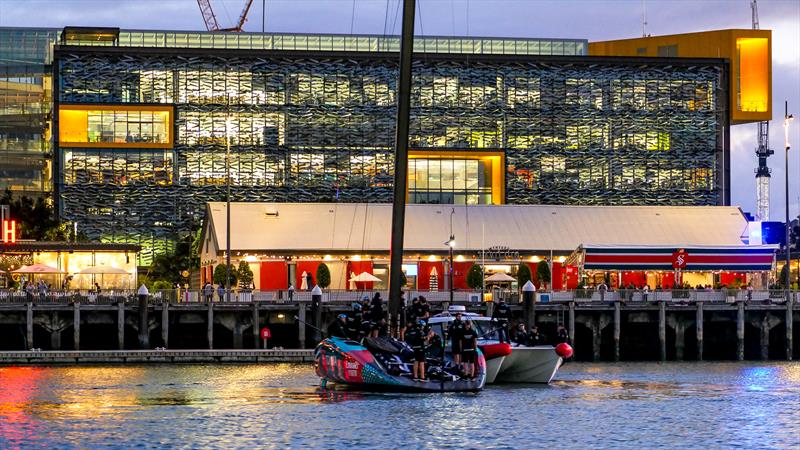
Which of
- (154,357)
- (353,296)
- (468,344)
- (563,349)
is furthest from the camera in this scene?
(353,296)

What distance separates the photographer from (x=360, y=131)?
480 ft

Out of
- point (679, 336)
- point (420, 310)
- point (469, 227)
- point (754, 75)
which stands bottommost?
point (679, 336)

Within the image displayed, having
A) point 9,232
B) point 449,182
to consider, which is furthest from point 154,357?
point 449,182

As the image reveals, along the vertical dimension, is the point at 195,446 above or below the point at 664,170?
below

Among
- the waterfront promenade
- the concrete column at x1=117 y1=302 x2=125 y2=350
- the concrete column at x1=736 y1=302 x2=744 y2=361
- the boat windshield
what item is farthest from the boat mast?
the concrete column at x1=736 y1=302 x2=744 y2=361

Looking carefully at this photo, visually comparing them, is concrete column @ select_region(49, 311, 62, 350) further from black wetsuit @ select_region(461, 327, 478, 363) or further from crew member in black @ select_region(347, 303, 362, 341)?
black wetsuit @ select_region(461, 327, 478, 363)

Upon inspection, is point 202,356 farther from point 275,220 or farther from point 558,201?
point 558,201

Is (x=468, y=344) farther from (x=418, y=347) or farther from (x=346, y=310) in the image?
(x=346, y=310)

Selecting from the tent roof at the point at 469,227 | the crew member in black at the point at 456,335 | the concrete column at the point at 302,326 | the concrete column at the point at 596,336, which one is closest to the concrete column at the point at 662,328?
the concrete column at the point at 596,336

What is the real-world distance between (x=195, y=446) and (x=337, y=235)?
71.3 metres

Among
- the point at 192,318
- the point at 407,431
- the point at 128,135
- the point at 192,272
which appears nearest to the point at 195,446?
the point at 407,431

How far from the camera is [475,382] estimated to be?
175 ft

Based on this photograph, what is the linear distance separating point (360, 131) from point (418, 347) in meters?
95.1

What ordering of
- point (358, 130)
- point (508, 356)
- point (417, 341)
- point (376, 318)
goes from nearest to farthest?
1. point (417, 341)
2. point (508, 356)
3. point (376, 318)
4. point (358, 130)
